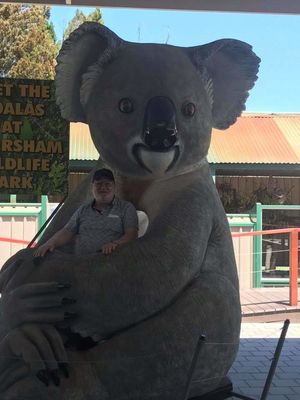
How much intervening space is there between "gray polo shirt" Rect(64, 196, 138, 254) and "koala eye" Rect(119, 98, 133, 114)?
2.14 feet

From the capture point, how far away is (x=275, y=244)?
11.7 metres

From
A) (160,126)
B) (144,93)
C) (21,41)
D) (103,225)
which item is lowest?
(103,225)

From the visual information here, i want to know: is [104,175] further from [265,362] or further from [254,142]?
[254,142]

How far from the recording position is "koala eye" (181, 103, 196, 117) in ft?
13.9

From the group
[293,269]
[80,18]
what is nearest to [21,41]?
[80,18]

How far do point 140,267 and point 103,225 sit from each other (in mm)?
467

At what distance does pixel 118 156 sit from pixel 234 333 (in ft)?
5.03

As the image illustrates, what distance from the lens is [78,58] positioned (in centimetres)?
454

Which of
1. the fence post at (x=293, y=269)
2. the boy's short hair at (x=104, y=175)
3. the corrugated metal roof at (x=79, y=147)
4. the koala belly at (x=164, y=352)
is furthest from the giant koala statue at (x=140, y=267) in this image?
the corrugated metal roof at (x=79, y=147)

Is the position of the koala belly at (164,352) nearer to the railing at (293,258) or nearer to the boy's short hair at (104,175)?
the boy's short hair at (104,175)

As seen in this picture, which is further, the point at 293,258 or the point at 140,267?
the point at 293,258

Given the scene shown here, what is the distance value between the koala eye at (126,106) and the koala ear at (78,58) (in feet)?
1.47

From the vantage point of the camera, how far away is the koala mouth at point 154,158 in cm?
401

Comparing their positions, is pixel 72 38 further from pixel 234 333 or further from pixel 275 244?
pixel 275 244
